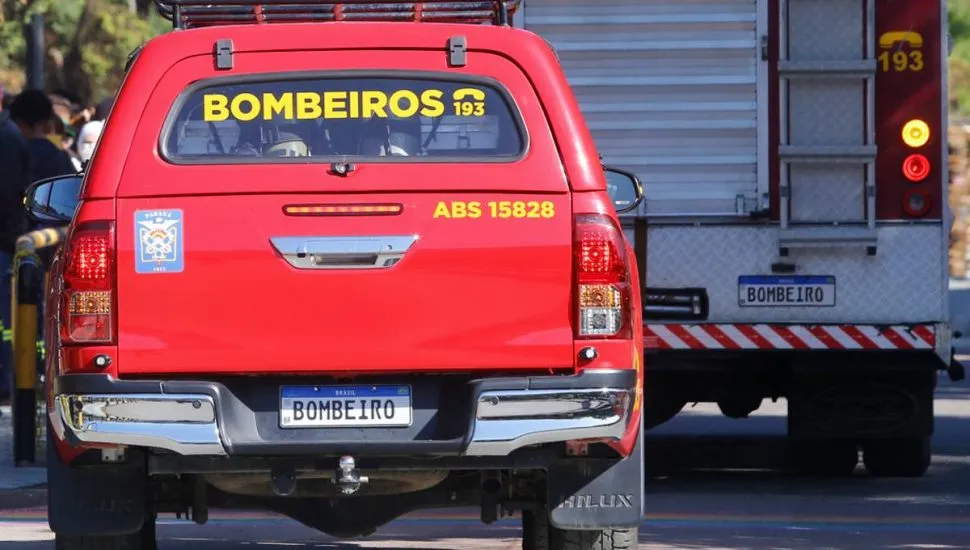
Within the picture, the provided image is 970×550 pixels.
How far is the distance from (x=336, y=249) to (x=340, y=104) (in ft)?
1.78

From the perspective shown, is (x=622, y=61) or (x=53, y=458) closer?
(x=53, y=458)

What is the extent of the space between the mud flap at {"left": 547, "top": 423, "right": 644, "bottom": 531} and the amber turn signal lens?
4888 millimetres

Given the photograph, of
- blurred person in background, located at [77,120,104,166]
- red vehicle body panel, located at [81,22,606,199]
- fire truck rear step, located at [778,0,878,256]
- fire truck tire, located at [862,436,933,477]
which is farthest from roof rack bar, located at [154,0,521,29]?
blurred person in background, located at [77,120,104,166]

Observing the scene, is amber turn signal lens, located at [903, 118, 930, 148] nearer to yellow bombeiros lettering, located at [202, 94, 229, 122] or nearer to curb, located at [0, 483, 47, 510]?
curb, located at [0, 483, 47, 510]

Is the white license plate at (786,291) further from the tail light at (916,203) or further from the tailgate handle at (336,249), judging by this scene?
the tailgate handle at (336,249)

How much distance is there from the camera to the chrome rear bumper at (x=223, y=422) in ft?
21.6

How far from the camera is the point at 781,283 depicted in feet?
37.4

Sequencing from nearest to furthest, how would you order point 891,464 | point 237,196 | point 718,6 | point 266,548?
point 237,196
point 266,548
point 718,6
point 891,464

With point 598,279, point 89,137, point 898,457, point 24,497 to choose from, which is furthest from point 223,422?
point 89,137

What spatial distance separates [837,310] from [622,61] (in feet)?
5.52

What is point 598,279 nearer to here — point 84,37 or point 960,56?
point 84,37

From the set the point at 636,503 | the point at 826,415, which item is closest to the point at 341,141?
the point at 636,503

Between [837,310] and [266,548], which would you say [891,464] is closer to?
[837,310]

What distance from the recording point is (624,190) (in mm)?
7676
